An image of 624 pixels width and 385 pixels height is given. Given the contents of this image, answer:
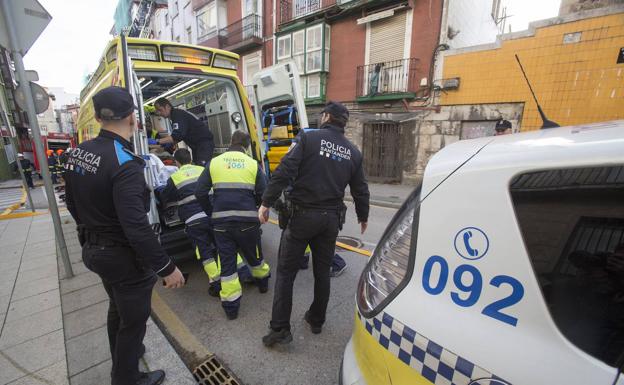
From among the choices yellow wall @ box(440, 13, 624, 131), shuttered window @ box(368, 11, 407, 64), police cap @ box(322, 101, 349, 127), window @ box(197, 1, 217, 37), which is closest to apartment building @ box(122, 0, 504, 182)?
shuttered window @ box(368, 11, 407, 64)

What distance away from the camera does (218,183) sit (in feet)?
9.25

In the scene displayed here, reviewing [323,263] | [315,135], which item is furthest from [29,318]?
[315,135]

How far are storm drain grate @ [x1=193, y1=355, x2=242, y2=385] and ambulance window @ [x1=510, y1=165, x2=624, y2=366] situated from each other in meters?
2.04

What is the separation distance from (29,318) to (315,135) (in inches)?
128

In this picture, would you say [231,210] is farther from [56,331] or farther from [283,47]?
[283,47]

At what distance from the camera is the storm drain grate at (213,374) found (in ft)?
6.73

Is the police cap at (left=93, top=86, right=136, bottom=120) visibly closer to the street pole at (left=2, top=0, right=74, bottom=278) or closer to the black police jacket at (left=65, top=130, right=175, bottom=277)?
the black police jacket at (left=65, top=130, right=175, bottom=277)

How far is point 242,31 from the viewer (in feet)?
50.1

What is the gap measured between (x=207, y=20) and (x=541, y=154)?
69.1 feet

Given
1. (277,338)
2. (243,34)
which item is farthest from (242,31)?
(277,338)

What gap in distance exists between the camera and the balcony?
1445 cm

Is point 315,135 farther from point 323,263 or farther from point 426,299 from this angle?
point 426,299

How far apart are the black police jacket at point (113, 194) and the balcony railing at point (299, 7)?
479 inches

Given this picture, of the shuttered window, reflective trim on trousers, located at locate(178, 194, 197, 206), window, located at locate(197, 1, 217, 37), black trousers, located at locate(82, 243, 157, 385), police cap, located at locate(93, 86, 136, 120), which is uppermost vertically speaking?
window, located at locate(197, 1, 217, 37)
